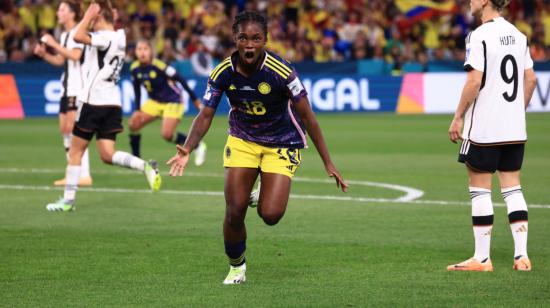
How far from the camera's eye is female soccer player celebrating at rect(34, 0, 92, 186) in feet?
42.2

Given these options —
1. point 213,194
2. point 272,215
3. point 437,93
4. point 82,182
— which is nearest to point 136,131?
point 82,182

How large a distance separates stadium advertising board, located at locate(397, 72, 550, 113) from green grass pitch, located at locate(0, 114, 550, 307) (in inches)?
495

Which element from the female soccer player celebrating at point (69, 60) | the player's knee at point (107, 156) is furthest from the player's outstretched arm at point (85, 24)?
the player's knee at point (107, 156)

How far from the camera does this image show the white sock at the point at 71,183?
498 inches

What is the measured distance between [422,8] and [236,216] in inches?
1196

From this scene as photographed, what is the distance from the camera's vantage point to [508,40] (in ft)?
27.9

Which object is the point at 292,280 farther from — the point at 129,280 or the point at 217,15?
the point at 217,15

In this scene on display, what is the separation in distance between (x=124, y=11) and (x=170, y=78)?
50.8 ft

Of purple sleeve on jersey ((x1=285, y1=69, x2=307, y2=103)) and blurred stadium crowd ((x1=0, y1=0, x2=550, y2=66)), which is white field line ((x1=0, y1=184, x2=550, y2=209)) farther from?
blurred stadium crowd ((x1=0, y1=0, x2=550, y2=66))

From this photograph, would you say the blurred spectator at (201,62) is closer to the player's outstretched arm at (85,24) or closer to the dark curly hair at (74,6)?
the dark curly hair at (74,6)

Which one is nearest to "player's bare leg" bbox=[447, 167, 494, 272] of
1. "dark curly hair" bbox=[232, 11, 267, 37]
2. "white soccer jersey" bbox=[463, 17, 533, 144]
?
"white soccer jersey" bbox=[463, 17, 533, 144]

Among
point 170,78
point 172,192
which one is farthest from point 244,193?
point 170,78

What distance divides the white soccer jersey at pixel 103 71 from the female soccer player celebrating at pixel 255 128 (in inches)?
190

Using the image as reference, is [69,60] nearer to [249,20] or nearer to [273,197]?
[273,197]
